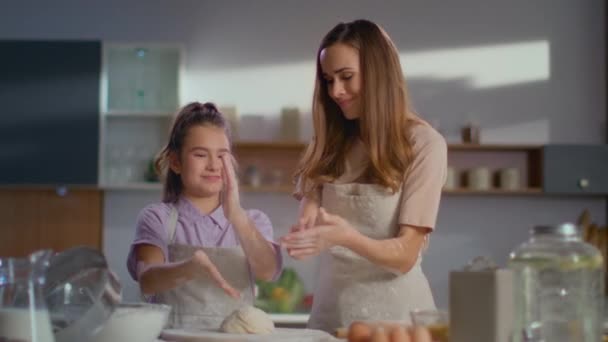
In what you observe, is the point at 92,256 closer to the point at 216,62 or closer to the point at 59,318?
the point at 59,318

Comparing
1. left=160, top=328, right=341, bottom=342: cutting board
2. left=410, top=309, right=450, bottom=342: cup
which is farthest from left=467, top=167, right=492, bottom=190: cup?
left=410, top=309, right=450, bottom=342: cup

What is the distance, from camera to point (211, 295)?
2.10 metres

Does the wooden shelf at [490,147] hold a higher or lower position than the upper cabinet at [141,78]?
Result: lower

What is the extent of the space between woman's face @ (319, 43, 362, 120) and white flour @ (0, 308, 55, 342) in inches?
42.5

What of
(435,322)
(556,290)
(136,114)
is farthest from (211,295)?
(136,114)

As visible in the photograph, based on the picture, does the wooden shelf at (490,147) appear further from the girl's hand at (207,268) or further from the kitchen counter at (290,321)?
the girl's hand at (207,268)

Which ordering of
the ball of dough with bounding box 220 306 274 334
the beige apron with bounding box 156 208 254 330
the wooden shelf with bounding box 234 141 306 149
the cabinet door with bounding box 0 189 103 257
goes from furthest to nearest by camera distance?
the cabinet door with bounding box 0 189 103 257 → the wooden shelf with bounding box 234 141 306 149 → the beige apron with bounding box 156 208 254 330 → the ball of dough with bounding box 220 306 274 334

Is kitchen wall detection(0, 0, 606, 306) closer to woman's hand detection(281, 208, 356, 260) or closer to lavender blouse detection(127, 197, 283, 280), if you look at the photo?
lavender blouse detection(127, 197, 283, 280)

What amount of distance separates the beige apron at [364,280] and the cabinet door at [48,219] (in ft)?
9.06

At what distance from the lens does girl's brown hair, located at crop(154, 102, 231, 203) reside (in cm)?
237

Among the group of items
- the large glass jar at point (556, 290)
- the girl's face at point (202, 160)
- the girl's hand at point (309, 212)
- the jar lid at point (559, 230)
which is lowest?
the large glass jar at point (556, 290)

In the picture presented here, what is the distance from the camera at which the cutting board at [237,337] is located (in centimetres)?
159

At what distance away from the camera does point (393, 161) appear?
2223 millimetres

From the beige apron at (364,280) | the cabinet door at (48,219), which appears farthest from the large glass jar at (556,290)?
the cabinet door at (48,219)
